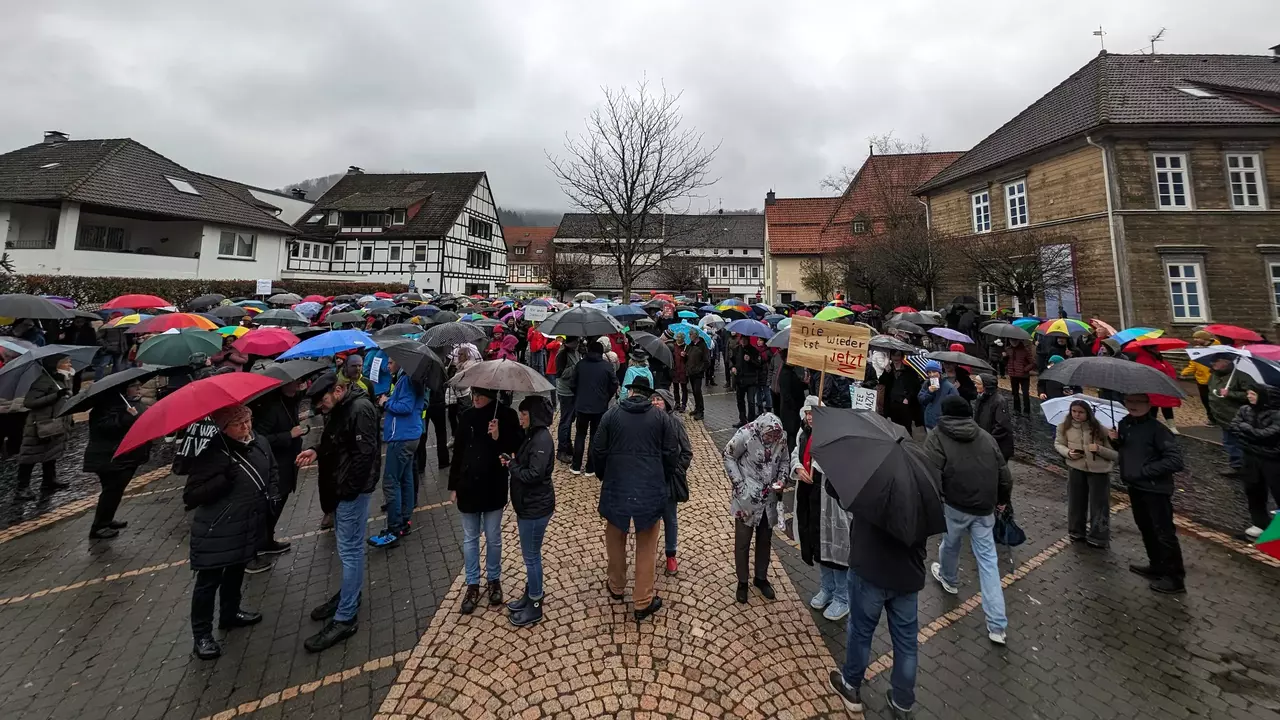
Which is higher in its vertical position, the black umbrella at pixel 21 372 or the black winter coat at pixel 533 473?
the black umbrella at pixel 21 372

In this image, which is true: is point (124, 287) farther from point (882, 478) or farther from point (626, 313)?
point (882, 478)

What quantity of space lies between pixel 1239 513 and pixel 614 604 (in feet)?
26.7

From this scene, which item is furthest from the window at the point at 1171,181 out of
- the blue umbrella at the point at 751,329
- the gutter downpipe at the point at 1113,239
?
the blue umbrella at the point at 751,329

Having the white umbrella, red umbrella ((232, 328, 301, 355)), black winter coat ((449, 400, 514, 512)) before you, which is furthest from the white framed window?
red umbrella ((232, 328, 301, 355))

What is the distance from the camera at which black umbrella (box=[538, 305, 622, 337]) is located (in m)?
7.09

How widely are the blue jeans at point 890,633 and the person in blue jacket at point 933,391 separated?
3.71 metres

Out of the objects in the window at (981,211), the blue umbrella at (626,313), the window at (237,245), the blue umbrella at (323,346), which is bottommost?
the blue umbrella at (626,313)

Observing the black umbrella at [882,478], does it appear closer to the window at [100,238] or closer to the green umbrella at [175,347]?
the green umbrella at [175,347]

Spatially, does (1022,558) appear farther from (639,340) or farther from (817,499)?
(639,340)

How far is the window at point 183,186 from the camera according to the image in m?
25.2

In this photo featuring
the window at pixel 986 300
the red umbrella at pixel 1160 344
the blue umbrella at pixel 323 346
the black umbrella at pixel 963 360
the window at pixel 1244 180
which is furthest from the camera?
the window at pixel 986 300

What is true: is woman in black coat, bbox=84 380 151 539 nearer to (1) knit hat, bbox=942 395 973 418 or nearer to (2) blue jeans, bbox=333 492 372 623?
(2) blue jeans, bbox=333 492 372 623

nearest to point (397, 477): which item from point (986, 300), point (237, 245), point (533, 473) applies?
point (533, 473)

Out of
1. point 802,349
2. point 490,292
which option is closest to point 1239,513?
point 802,349
